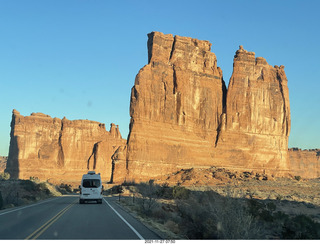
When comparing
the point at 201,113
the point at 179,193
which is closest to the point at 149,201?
the point at 179,193

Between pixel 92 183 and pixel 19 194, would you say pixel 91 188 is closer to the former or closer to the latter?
pixel 92 183

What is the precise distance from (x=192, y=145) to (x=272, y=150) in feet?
78.5

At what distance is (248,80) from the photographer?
99125 mm

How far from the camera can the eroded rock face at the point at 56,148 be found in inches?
5399

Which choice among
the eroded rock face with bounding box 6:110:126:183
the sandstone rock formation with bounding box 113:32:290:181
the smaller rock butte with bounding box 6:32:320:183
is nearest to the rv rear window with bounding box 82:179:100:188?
the smaller rock butte with bounding box 6:32:320:183

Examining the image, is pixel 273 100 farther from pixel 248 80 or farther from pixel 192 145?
pixel 192 145

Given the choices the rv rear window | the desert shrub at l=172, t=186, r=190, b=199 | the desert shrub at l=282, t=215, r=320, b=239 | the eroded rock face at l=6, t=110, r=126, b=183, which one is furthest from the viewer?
the eroded rock face at l=6, t=110, r=126, b=183

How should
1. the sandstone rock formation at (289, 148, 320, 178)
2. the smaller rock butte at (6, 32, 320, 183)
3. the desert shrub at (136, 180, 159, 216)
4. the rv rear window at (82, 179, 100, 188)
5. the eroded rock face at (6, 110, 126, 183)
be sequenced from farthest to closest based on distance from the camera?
the sandstone rock formation at (289, 148, 320, 178) < the eroded rock face at (6, 110, 126, 183) < the smaller rock butte at (6, 32, 320, 183) < the rv rear window at (82, 179, 100, 188) < the desert shrub at (136, 180, 159, 216)

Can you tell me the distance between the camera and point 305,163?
150875 millimetres

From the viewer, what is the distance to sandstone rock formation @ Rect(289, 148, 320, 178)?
5861 inches

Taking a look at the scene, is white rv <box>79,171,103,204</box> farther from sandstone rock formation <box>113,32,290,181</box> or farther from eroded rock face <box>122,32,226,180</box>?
eroded rock face <box>122,32,226,180</box>

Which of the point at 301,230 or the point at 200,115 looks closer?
the point at 301,230

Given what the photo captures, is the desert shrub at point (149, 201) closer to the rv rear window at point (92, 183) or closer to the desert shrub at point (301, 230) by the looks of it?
the rv rear window at point (92, 183)

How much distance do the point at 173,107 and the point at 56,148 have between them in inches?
2888
